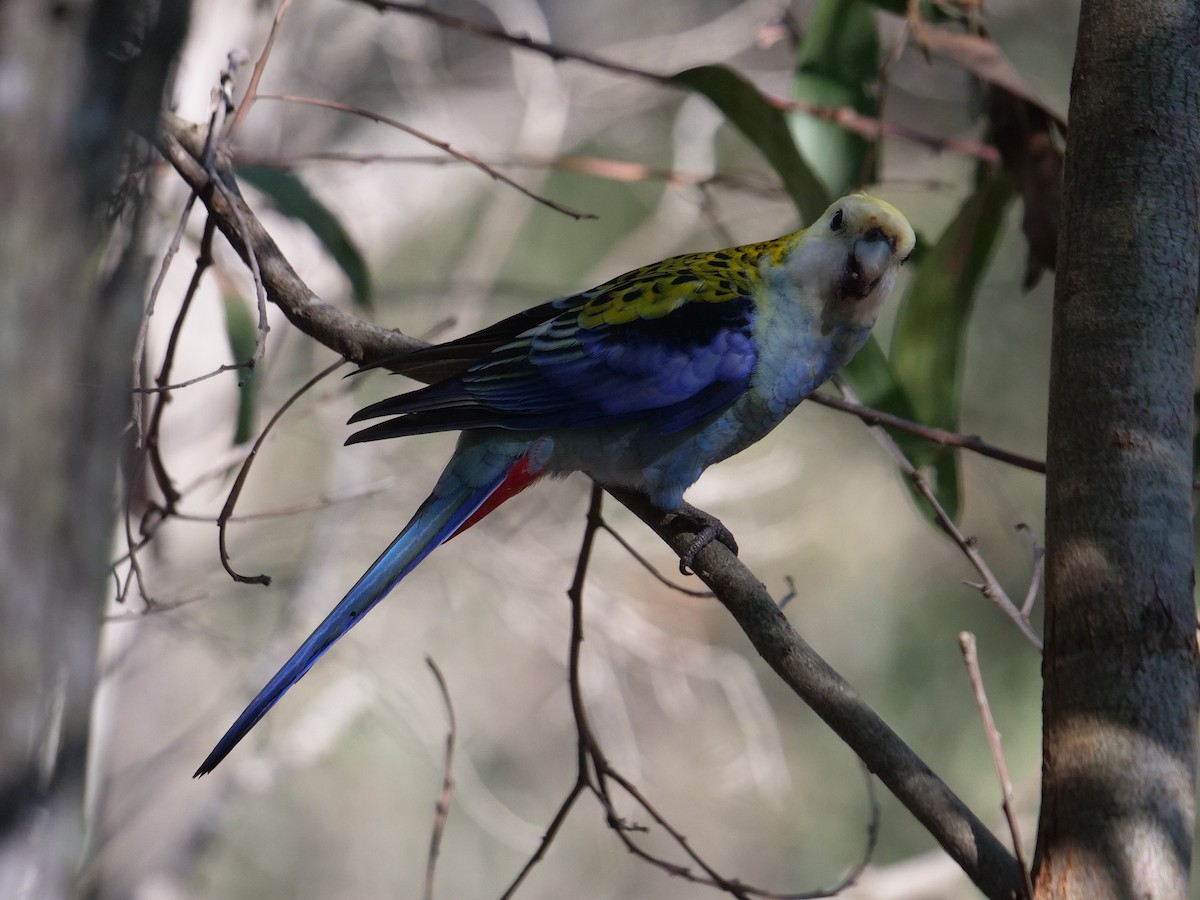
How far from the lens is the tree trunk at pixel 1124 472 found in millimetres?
1354

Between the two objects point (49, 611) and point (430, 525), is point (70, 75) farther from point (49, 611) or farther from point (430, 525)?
point (430, 525)

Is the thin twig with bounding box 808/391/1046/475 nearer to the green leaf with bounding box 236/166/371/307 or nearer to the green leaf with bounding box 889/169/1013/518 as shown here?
the green leaf with bounding box 889/169/1013/518

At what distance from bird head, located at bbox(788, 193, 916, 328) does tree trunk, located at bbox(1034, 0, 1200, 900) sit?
466 mm

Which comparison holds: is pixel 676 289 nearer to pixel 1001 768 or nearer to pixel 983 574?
pixel 983 574

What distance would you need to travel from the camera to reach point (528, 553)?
4570 millimetres

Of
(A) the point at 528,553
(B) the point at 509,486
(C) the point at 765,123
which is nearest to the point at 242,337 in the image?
(B) the point at 509,486

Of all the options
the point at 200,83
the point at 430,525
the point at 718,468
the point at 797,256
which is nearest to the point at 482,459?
the point at 430,525

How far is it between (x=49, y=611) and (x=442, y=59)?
5.33 meters

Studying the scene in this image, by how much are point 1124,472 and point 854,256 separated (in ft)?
2.69

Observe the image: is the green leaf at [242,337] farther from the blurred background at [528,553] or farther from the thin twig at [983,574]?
the thin twig at [983,574]

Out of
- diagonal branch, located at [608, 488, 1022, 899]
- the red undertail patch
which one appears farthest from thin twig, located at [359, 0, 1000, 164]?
diagonal branch, located at [608, 488, 1022, 899]

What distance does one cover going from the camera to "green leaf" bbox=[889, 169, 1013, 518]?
9.08ft

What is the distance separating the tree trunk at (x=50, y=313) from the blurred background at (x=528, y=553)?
4.26ft

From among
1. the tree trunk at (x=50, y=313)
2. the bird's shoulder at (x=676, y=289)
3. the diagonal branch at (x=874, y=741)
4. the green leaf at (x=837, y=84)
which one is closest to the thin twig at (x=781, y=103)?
the green leaf at (x=837, y=84)
